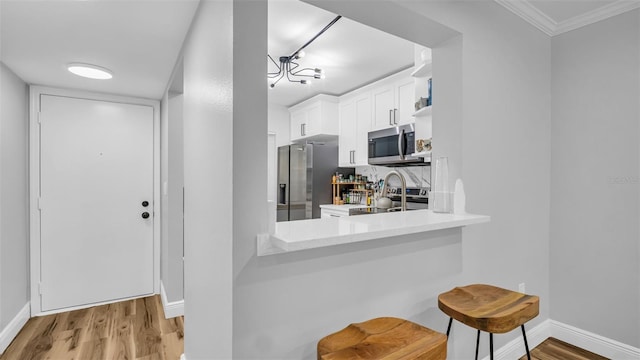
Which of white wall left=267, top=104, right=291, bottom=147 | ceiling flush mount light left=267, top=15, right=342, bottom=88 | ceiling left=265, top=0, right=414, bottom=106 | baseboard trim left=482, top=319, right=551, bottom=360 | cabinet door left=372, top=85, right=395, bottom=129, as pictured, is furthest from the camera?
white wall left=267, top=104, right=291, bottom=147

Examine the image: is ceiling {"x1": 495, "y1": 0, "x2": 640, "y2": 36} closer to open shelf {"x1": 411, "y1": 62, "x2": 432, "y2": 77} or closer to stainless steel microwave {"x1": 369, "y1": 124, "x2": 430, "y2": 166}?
open shelf {"x1": 411, "y1": 62, "x2": 432, "y2": 77}

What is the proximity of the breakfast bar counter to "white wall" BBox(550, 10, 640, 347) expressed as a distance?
1.36 meters

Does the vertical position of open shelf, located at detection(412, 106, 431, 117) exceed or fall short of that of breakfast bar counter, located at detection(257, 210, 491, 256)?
it exceeds it

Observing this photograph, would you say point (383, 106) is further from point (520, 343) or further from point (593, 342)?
point (593, 342)

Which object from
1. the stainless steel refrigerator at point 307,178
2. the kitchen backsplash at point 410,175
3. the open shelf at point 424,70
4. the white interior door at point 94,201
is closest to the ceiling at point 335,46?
the open shelf at point 424,70

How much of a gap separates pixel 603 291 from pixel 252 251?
2536 millimetres

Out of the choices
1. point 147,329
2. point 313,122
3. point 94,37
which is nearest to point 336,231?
point 94,37

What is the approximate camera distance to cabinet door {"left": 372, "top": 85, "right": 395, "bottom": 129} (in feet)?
11.9

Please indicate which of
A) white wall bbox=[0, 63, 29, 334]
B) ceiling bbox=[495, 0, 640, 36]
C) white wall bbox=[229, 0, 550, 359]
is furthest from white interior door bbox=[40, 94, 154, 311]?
ceiling bbox=[495, 0, 640, 36]

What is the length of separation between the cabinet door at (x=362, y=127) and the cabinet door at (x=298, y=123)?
925 millimetres

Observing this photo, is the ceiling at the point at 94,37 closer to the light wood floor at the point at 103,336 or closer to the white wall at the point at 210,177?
the white wall at the point at 210,177

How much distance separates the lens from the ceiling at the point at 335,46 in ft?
7.51

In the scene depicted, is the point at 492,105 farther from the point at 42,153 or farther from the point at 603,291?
the point at 42,153

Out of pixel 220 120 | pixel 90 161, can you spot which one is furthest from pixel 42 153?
pixel 220 120
